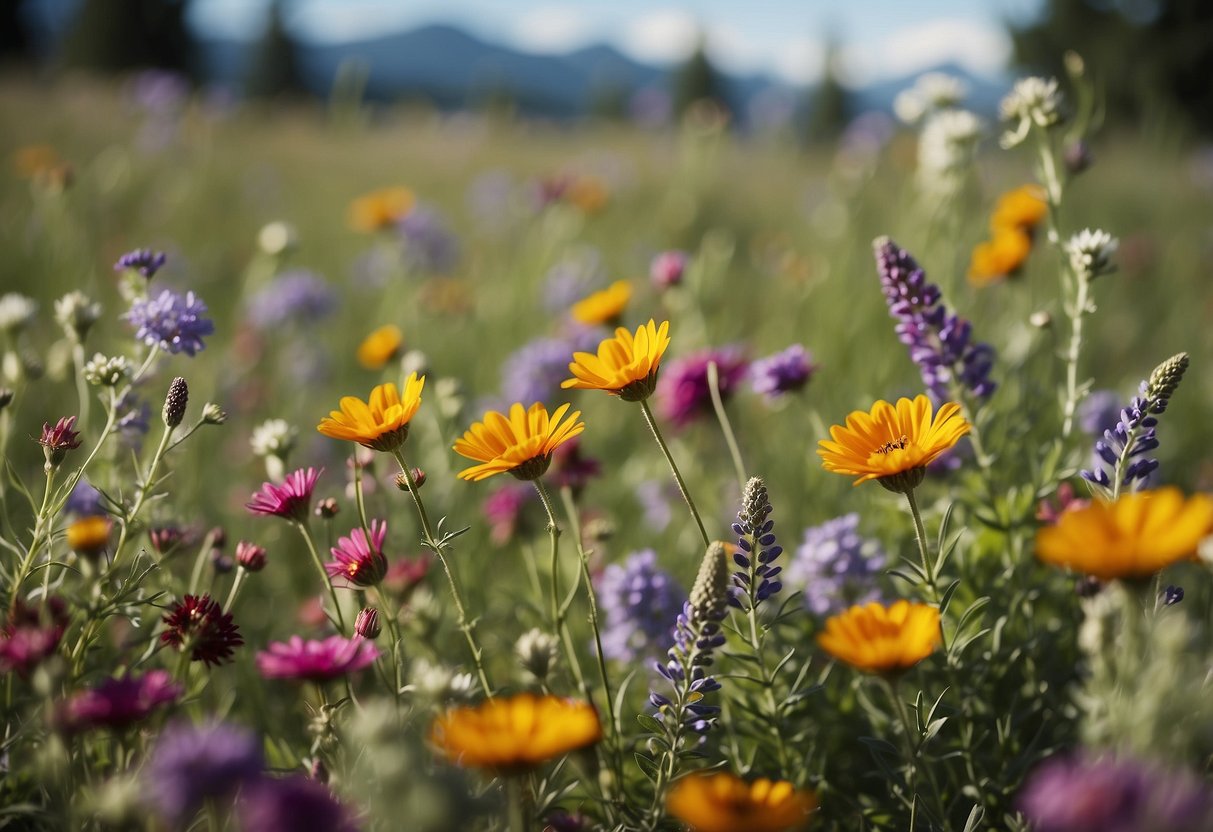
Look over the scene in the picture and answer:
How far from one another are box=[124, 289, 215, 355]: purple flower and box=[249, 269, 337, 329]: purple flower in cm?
155

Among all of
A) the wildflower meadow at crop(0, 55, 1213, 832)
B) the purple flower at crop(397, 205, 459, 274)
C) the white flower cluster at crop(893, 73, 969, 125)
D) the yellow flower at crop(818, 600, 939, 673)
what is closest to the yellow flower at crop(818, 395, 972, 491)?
the wildflower meadow at crop(0, 55, 1213, 832)

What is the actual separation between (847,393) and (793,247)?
3.00m

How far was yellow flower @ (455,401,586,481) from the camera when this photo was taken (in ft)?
3.12

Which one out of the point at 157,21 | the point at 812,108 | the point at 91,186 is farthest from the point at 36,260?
the point at 812,108

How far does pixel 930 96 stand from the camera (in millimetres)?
2363

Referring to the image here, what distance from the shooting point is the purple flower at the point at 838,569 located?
1.41 meters

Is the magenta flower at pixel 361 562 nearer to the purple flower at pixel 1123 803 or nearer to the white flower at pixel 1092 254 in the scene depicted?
the purple flower at pixel 1123 803

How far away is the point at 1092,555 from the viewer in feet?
2.19

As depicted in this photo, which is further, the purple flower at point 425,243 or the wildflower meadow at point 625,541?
the purple flower at point 425,243

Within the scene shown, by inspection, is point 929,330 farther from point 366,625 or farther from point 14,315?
point 14,315

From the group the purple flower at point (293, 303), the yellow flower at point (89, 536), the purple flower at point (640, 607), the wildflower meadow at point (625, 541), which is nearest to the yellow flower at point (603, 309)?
the wildflower meadow at point (625, 541)

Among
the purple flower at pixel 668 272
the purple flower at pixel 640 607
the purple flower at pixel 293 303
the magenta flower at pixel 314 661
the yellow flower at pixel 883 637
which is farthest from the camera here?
the purple flower at pixel 293 303

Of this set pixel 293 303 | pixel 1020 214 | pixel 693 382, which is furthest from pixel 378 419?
pixel 293 303

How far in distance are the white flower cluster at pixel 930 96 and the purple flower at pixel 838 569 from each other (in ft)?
4.82
